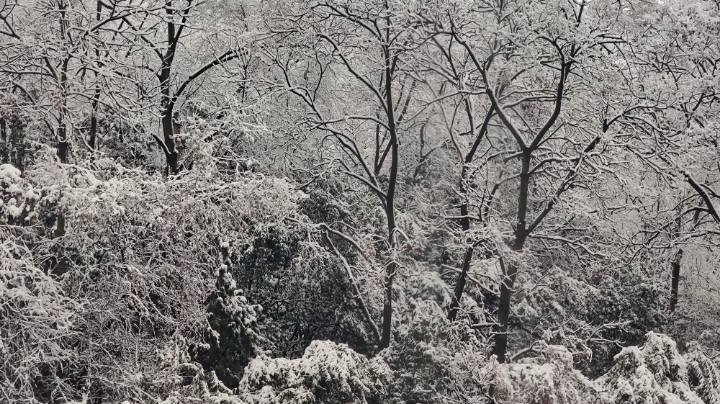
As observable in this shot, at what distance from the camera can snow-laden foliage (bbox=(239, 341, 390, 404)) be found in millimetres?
8156

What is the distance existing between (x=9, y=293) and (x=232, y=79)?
8.06 meters

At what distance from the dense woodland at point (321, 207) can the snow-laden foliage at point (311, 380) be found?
0.11 ft

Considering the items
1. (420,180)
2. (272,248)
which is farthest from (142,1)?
(420,180)

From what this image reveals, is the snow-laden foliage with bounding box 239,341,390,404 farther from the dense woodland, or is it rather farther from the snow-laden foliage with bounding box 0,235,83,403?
the snow-laden foliage with bounding box 0,235,83,403

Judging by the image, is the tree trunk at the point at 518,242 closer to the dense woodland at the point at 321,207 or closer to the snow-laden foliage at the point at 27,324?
the dense woodland at the point at 321,207

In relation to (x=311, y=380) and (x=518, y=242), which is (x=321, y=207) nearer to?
(x=518, y=242)

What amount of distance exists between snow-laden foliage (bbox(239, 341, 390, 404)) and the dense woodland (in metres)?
0.03

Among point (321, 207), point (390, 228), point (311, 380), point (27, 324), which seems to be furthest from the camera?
point (321, 207)

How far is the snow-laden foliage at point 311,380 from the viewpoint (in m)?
8.16

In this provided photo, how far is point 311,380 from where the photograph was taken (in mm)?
8289

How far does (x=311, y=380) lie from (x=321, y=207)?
7422 millimetres

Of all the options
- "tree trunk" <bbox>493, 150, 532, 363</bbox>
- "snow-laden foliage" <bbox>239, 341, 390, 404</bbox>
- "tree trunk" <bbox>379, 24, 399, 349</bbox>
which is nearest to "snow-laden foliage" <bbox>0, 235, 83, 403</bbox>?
"snow-laden foliage" <bbox>239, 341, 390, 404</bbox>

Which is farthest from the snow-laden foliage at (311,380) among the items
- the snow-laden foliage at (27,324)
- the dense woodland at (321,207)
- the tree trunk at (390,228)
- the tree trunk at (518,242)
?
the tree trunk at (390,228)

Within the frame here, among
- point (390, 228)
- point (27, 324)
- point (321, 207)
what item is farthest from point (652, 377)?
point (321, 207)
